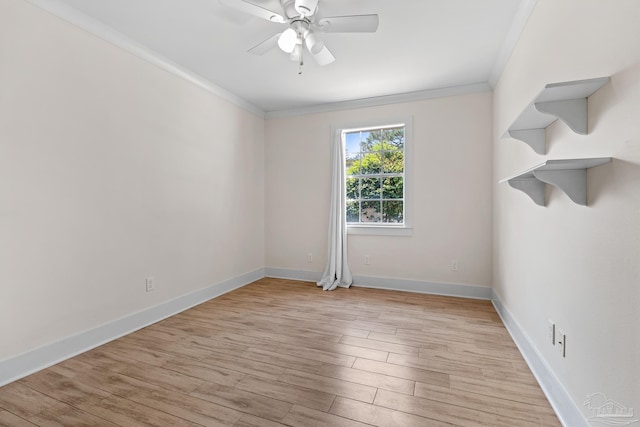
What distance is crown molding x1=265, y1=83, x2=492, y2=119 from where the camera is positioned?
3580 millimetres

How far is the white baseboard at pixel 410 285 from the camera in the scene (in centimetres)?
363

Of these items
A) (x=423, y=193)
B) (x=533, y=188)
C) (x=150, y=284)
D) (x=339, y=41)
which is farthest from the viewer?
(x=423, y=193)

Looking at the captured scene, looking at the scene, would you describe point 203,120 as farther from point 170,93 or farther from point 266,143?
point 266,143

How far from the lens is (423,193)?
3859 millimetres

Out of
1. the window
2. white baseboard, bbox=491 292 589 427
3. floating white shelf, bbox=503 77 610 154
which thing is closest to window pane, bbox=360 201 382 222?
the window

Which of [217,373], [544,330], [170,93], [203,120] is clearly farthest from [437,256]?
[170,93]

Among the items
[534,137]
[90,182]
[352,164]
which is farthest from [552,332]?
[90,182]

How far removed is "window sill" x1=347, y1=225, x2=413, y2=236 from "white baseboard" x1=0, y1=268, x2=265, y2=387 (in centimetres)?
204

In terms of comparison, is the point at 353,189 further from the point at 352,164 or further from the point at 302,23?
the point at 302,23

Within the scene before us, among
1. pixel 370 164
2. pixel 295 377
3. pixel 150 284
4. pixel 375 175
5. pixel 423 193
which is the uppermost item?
pixel 370 164

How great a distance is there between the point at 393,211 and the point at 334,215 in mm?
829

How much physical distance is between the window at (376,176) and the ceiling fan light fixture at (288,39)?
6.94 feet

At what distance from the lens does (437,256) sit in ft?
12.5

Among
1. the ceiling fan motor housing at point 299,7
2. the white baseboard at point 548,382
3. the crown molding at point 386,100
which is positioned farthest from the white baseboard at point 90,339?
the white baseboard at point 548,382
